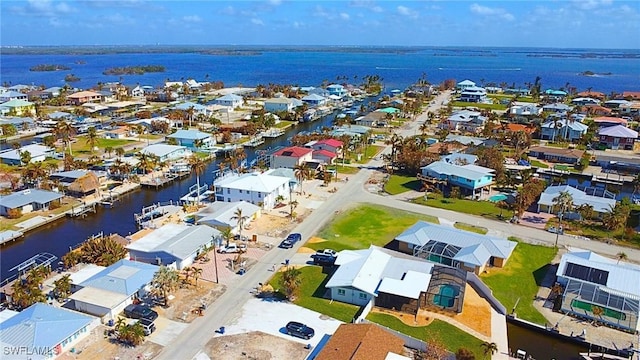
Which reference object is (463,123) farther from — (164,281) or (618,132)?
(164,281)

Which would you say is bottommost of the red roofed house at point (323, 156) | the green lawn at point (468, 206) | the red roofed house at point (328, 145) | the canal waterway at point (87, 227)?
the canal waterway at point (87, 227)

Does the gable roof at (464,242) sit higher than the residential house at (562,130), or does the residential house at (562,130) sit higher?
the residential house at (562,130)

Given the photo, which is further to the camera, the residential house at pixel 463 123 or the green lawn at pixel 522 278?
the residential house at pixel 463 123

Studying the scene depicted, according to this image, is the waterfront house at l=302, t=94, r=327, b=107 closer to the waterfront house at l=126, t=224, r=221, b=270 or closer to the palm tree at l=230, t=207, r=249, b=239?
the palm tree at l=230, t=207, r=249, b=239

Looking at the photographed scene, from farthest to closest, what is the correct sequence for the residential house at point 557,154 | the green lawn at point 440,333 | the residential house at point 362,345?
the residential house at point 557,154
the green lawn at point 440,333
the residential house at point 362,345

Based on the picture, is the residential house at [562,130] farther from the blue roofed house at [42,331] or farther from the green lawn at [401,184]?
the blue roofed house at [42,331]

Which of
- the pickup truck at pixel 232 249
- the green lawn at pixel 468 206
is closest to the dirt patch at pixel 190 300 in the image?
the pickup truck at pixel 232 249

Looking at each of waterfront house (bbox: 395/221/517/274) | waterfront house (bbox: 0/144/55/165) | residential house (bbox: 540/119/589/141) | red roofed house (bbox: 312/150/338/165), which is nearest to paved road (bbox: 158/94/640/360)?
red roofed house (bbox: 312/150/338/165)
